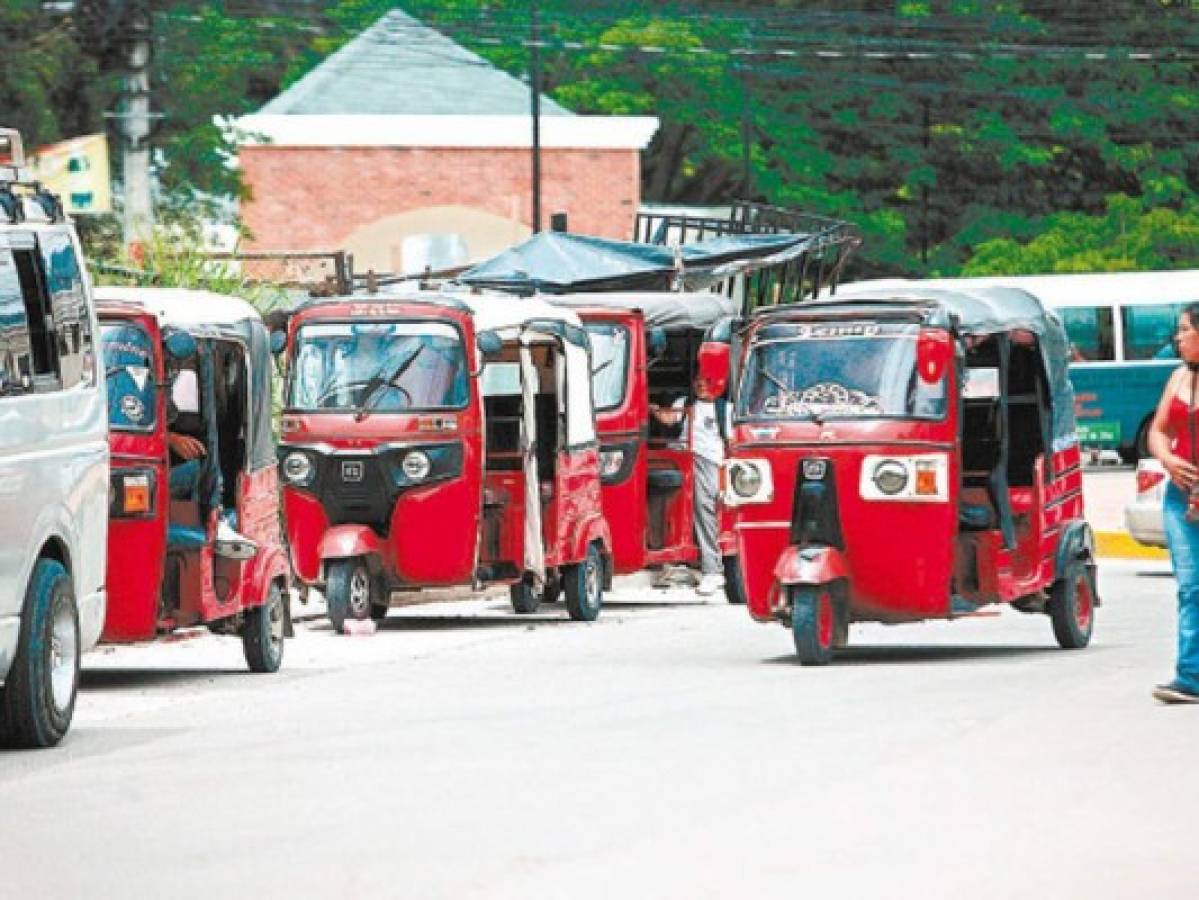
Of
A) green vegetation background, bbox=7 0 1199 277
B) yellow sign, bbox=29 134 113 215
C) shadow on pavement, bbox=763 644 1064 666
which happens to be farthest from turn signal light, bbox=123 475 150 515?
green vegetation background, bbox=7 0 1199 277

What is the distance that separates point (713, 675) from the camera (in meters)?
21.0

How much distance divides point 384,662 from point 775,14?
71.3 meters

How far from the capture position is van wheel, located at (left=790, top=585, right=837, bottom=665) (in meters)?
21.4

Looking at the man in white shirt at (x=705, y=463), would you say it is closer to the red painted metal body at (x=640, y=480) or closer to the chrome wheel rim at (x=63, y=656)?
the red painted metal body at (x=640, y=480)

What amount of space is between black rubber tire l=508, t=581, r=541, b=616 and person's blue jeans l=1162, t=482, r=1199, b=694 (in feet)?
38.0

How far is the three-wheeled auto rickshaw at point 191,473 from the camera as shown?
20656mm

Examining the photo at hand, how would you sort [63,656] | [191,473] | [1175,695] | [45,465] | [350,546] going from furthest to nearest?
[350,546] → [191,473] → [1175,695] → [63,656] → [45,465]

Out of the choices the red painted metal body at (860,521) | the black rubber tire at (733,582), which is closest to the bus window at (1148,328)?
Answer: the black rubber tire at (733,582)

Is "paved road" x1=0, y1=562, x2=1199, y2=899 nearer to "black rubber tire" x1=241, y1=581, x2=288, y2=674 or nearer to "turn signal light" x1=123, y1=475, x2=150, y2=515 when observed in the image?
"black rubber tire" x1=241, y1=581, x2=288, y2=674

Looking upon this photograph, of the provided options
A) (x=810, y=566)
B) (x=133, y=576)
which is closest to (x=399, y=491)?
(x=810, y=566)

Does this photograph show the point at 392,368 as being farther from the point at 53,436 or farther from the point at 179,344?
the point at 53,436

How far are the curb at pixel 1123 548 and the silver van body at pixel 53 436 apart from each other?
18.4 metres

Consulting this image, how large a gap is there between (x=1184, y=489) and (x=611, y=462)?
13372 millimetres

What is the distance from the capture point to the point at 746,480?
22.0m
